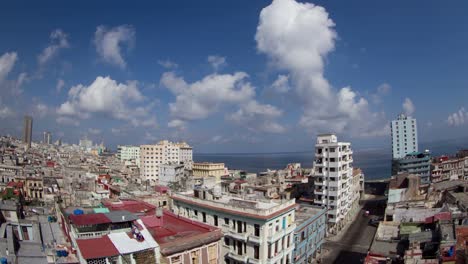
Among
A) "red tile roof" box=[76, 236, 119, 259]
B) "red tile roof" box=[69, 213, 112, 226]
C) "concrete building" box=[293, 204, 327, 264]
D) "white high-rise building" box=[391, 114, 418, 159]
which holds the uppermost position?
"white high-rise building" box=[391, 114, 418, 159]

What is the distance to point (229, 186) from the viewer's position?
7156 cm

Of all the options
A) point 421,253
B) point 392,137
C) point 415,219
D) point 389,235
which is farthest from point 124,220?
point 392,137

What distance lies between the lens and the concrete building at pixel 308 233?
39.5 m

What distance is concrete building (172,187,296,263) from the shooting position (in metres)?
29.7

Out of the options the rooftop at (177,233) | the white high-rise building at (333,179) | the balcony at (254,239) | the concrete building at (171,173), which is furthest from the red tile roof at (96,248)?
the concrete building at (171,173)

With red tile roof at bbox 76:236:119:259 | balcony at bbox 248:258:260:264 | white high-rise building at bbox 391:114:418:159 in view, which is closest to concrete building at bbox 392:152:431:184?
white high-rise building at bbox 391:114:418:159

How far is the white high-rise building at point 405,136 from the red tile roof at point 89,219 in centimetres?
13637

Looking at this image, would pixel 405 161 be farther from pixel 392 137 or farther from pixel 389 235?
pixel 389 235

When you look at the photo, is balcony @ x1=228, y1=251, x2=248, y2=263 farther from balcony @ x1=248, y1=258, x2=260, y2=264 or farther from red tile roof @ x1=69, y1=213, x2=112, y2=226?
red tile roof @ x1=69, y1=213, x2=112, y2=226

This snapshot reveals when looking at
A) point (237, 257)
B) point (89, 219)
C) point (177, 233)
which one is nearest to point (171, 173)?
point (237, 257)

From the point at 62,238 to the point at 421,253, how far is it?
3468cm

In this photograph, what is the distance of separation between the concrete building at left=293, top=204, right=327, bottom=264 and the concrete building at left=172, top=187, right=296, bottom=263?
16.8ft

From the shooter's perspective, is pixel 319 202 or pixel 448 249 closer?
pixel 448 249

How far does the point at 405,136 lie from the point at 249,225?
4995 inches
